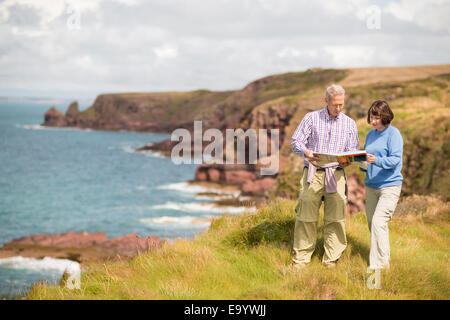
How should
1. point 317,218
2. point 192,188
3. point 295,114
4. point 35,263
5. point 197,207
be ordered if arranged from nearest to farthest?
point 317,218 < point 35,263 < point 197,207 < point 295,114 < point 192,188

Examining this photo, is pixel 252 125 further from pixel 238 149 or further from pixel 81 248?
pixel 81 248

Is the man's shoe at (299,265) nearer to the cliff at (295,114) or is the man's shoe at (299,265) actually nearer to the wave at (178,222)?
the cliff at (295,114)

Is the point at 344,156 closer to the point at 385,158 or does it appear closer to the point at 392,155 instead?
the point at 385,158

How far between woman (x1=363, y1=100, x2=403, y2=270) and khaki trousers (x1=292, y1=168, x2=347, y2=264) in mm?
427

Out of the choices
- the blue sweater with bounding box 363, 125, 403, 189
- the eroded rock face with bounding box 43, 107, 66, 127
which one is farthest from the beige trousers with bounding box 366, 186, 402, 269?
the eroded rock face with bounding box 43, 107, 66, 127

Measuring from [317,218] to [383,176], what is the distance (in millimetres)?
1029

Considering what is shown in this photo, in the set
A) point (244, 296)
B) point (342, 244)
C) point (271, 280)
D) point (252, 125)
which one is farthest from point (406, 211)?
point (252, 125)

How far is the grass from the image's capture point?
4824 millimetres

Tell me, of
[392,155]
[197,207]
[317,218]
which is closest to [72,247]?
[197,207]

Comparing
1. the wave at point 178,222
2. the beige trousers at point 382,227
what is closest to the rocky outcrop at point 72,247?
the wave at point 178,222

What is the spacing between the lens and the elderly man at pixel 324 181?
5586 millimetres

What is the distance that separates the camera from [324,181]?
561 cm

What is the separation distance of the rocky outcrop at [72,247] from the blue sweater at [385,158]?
25.0 meters

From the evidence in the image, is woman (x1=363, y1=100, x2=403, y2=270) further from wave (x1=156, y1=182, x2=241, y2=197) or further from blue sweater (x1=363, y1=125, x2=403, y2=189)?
wave (x1=156, y1=182, x2=241, y2=197)
